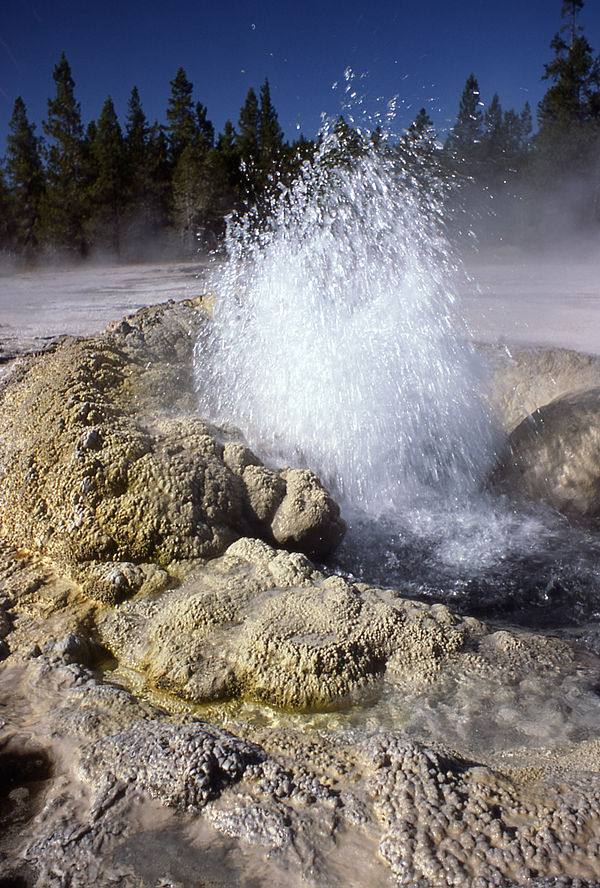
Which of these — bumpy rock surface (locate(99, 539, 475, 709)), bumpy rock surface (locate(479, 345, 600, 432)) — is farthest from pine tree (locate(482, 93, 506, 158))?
bumpy rock surface (locate(99, 539, 475, 709))

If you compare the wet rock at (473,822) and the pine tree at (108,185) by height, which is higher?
the pine tree at (108,185)

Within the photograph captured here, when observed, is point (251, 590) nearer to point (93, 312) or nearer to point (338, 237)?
point (338, 237)

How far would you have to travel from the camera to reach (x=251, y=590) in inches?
79.7

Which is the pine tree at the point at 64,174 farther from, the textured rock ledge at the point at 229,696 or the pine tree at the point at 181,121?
the textured rock ledge at the point at 229,696

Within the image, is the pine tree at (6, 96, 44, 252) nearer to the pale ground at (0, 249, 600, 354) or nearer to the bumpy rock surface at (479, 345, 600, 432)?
the pale ground at (0, 249, 600, 354)

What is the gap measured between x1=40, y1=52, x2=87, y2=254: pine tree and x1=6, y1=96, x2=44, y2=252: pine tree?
481 mm

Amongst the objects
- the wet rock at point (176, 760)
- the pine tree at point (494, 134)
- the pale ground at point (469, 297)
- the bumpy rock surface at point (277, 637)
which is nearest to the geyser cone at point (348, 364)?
the pale ground at point (469, 297)

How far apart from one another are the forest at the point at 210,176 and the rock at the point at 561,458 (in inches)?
483

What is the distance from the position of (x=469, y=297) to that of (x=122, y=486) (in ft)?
26.9

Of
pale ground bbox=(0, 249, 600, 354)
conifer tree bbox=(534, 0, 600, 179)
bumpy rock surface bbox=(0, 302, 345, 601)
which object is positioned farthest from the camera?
conifer tree bbox=(534, 0, 600, 179)

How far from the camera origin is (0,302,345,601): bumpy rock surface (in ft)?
7.53

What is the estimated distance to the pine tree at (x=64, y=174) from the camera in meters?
15.6

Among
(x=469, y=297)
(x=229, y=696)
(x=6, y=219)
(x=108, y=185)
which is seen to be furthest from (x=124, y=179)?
(x=229, y=696)

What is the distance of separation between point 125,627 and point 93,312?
5398mm
